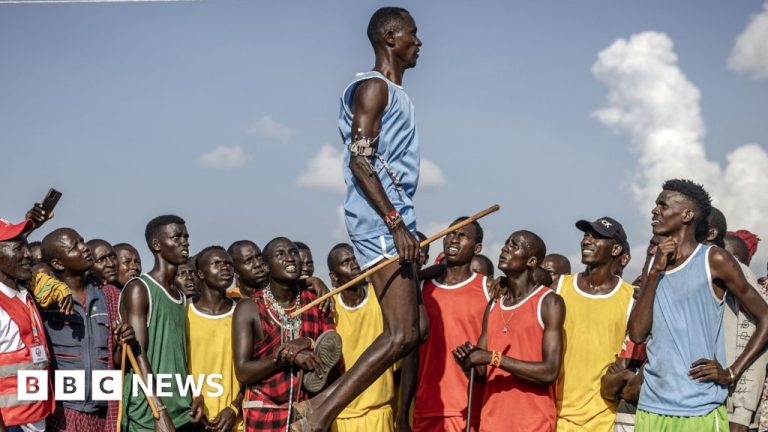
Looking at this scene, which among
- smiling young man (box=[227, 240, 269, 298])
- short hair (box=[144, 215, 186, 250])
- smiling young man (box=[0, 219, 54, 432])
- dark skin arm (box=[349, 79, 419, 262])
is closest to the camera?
dark skin arm (box=[349, 79, 419, 262])

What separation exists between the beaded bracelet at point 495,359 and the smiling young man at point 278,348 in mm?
1117

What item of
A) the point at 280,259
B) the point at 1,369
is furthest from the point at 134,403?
the point at 280,259

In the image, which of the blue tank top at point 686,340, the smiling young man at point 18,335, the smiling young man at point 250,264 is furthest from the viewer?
the smiling young man at point 250,264

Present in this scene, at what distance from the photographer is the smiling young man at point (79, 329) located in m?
8.12

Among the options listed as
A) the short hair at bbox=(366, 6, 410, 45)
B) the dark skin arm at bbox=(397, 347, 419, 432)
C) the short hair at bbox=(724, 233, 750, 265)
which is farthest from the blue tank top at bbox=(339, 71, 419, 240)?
the short hair at bbox=(724, 233, 750, 265)

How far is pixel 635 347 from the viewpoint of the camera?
7.78 meters

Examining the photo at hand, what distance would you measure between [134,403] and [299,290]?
158 centimetres

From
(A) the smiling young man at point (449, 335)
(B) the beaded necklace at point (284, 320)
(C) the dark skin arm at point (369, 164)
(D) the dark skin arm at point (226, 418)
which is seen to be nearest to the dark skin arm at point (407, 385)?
(A) the smiling young man at point (449, 335)

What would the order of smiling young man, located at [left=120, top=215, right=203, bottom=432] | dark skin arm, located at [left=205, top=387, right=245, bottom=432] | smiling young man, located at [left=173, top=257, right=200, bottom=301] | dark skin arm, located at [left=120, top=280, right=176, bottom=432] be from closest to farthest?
dark skin arm, located at [left=120, top=280, right=176, bottom=432]
smiling young man, located at [left=120, top=215, right=203, bottom=432]
dark skin arm, located at [left=205, top=387, right=245, bottom=432]
smiling young man, located at [left=173, top=257, right=200, bottom=301]

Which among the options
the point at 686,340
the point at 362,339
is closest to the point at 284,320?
the point at 362,339

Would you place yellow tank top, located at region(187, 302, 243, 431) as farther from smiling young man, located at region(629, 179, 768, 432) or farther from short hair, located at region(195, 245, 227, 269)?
smiling young man, located at region(629, 179, 768, 432)

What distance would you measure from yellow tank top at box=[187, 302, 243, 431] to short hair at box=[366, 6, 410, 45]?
10.3 feet

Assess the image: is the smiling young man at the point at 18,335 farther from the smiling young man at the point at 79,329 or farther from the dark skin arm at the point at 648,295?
the dark skin arm at the point at 648,295

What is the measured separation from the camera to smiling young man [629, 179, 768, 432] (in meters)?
6.52
